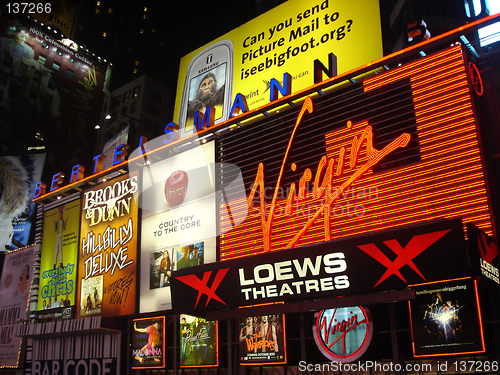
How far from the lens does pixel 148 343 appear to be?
59.7 feet

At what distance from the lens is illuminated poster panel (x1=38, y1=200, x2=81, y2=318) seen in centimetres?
2156

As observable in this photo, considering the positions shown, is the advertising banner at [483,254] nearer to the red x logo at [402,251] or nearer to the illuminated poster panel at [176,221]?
the red x logo at [402,251]

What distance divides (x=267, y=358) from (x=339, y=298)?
3173 millimetres

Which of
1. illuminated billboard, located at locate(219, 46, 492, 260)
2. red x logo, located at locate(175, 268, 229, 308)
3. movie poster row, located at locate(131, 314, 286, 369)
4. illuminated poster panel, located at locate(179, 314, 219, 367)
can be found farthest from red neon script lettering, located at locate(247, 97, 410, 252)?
illuminated poster panel, located at locate(179, 314, 219, 367)

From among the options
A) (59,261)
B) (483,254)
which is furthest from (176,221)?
(483,254)

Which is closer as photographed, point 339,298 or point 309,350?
point 339,298

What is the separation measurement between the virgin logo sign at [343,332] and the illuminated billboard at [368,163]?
6.68ft

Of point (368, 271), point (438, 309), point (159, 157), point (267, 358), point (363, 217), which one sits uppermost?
point (159, 157)

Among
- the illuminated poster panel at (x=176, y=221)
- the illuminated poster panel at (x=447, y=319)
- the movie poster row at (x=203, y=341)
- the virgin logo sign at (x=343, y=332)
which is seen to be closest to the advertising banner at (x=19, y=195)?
the illuminated poster panel at (x=176, y=221)

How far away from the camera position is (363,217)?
46.1 ft

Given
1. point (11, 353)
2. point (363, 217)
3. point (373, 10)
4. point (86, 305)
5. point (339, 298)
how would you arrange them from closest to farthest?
point (339, 298)
point (363, 217)
point (373, 10)
point (86, 305)
point (11, 353)

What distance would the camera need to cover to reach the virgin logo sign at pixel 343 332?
1305 cm

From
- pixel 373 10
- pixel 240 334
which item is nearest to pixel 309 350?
pixel 240 334

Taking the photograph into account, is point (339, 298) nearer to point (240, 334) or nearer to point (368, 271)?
point (368, 271)
